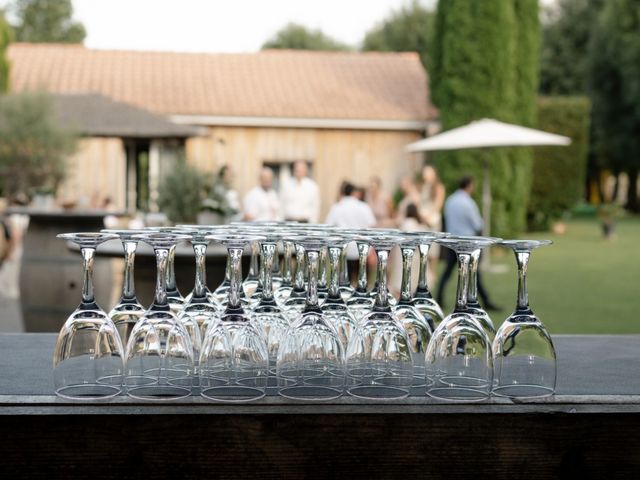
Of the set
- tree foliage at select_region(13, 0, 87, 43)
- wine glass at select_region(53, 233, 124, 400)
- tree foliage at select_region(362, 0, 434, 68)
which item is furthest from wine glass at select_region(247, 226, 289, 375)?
tree foliage at select_region(13, 0, 87, 43)

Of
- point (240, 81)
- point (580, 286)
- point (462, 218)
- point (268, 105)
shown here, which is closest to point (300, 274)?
point (462, 218)

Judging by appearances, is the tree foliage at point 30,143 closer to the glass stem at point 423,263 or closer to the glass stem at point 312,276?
the glass stem at point 423,263

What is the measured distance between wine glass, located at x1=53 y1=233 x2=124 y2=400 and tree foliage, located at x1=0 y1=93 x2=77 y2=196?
2026 centimetres

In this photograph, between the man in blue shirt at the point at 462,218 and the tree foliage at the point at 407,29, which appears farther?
the tree foliage at the point at 407,29

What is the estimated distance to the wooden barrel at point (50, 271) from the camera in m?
8.66

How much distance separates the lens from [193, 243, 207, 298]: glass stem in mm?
1941

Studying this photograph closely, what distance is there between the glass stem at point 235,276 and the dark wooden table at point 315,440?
0.21 metres

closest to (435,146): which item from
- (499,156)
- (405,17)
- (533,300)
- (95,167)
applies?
(533,300)

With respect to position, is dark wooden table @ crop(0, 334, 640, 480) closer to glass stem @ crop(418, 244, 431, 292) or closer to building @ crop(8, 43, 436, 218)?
glass stem @ crop(418, 244, 431, 292)

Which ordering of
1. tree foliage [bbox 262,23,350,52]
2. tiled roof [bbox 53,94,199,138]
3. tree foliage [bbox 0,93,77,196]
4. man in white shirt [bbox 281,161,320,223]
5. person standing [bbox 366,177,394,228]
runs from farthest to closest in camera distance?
tree foliage [bbox 262,23,350,52] → tree foliage [bbox 0,93,77,196] → tiled roof [bbox 53,94,199,138] → person standing [bbox 366,177,394,228] → man in white shirt [bbox 281,161,320,223]

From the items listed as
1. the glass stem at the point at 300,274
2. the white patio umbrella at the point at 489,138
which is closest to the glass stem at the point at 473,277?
the glass stem at the point at 300,274

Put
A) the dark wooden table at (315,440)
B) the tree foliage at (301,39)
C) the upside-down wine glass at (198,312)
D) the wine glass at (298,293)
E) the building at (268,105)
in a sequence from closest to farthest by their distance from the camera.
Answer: the dark wooden table at (315,440) < the upside-down wine glass at (198,312) < the wine glass at (298,293) < the building at (268,105) < the tree foliage at (301,39)

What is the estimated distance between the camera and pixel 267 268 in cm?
199

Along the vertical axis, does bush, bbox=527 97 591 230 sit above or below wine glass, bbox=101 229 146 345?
above
